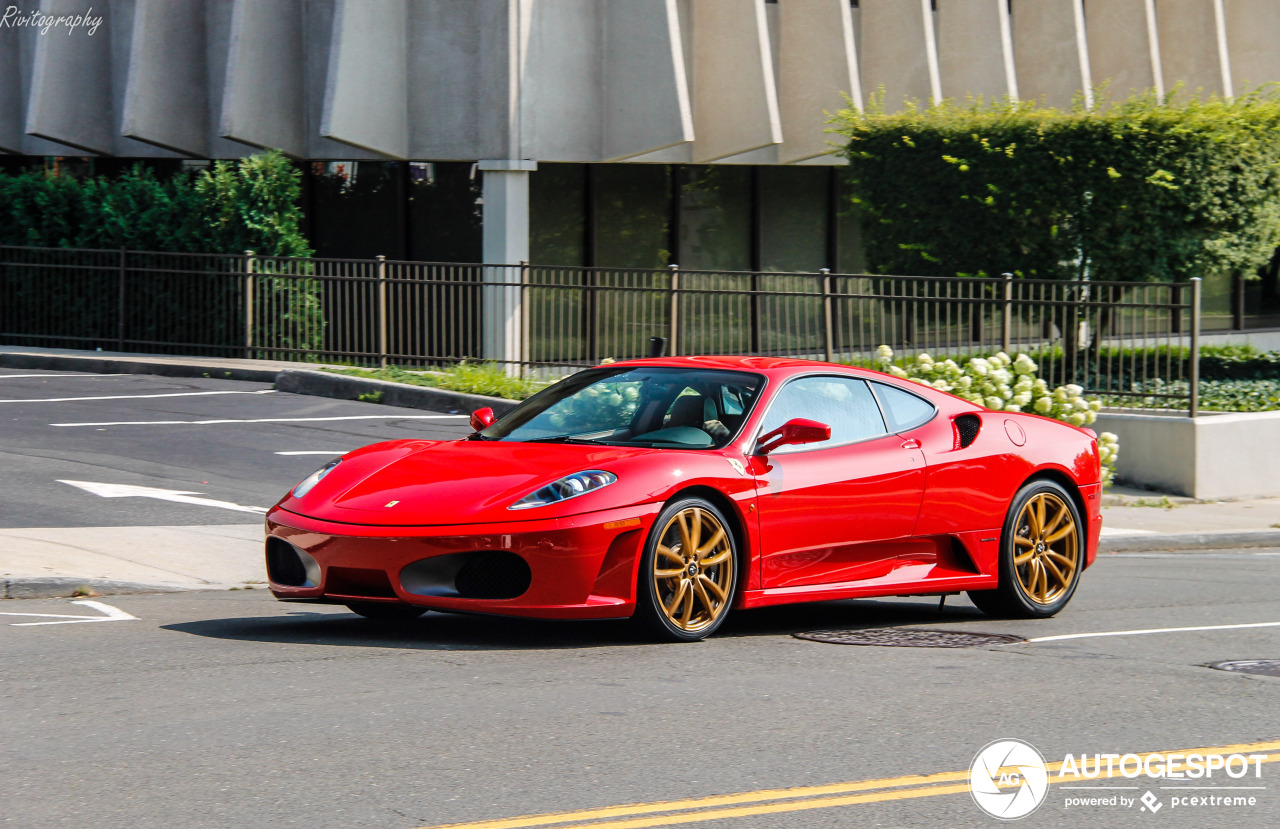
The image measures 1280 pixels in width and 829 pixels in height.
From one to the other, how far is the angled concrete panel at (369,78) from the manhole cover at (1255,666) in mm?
17149

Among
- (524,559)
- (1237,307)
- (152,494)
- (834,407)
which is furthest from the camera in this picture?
(1237,307)

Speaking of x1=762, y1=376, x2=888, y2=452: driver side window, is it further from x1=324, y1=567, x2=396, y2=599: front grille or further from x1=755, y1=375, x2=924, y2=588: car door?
x1=324, y1=567, x2=396, y2=599: front grille

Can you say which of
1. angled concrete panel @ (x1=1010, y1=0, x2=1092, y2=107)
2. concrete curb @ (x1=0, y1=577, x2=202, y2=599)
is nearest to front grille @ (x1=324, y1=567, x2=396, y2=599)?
concrete curb @ (x1=0, y1=577, x2=202, y2=599)

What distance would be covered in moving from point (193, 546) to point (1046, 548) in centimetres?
529

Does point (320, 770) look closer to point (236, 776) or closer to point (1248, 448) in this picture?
point (236, 776)

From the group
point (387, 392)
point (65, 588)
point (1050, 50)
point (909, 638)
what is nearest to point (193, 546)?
point (65, 588)

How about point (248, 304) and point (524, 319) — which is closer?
point (524, 319)

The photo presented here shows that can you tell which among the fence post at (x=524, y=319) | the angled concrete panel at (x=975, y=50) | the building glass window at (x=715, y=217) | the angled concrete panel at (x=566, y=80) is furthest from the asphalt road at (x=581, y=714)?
the angled concrete panel at (x=975, y=50)

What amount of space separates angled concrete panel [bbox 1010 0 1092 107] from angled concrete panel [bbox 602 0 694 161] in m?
7.13

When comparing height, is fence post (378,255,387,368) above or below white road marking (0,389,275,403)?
above

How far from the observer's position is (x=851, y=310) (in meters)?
17.5

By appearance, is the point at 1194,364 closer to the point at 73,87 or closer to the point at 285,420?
the point at 285,420

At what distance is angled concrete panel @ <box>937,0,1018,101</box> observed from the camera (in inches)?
1040

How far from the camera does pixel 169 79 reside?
24.3 metres
